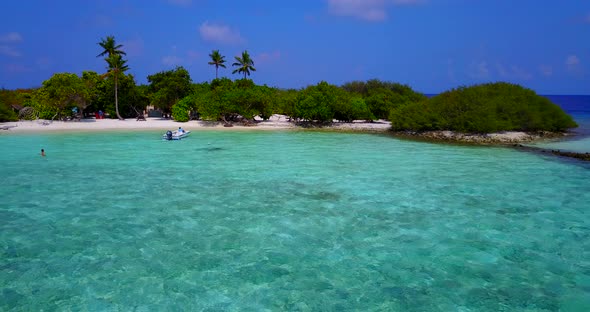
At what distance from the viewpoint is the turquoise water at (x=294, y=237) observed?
8828 mm

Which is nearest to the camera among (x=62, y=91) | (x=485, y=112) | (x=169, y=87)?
(x=485, y=112)

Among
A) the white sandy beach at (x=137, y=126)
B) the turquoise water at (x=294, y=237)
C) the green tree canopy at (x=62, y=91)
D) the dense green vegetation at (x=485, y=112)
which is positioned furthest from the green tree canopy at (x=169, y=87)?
the turquoise water at (x=294, y=237)

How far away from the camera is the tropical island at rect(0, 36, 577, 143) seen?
40.2 meters

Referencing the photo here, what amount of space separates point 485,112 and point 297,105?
20.7 m

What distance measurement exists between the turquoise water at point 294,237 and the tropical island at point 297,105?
55.5 ft

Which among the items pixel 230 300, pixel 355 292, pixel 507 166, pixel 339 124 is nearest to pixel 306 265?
pixel 355 292

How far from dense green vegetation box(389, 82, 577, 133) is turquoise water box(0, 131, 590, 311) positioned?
15392 mm

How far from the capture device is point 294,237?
481 inches

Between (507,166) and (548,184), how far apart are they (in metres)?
5.01

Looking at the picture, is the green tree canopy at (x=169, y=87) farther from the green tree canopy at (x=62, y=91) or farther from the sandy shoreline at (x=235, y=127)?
the green tree canopy at (x=62, y=91)

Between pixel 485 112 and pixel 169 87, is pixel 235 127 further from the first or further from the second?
pixel 485 112

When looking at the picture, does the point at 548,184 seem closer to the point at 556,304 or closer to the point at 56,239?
the point at 556,304

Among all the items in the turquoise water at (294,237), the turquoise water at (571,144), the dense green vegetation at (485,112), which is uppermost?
the dense green vegetation at (485,112)

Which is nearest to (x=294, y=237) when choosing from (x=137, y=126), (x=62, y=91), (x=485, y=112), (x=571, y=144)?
(x=571, y=144)
